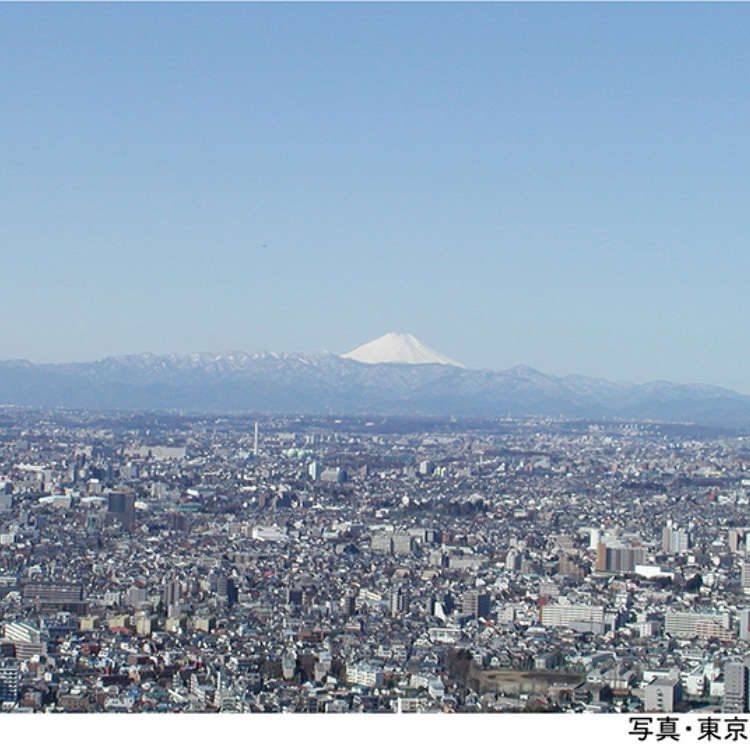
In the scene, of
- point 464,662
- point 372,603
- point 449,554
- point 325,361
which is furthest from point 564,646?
point 325,361

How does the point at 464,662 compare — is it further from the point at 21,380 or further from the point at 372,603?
the point at 21,380

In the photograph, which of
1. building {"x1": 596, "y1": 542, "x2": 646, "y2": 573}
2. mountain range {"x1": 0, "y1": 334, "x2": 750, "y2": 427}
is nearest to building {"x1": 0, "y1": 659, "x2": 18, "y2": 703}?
building {"x1": 596, "y1": 542, "x2": 646, "y2": 573}

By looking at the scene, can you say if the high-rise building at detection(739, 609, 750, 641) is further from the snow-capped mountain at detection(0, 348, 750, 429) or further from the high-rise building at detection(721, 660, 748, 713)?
the snow-capped mountain at detection(0, 348, 750, 429)

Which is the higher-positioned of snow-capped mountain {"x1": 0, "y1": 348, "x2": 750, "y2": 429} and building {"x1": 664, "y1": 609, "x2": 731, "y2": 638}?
snow-capped mountain {"x1": 0, "y1": 348, "x2": 750, "y2": 429}

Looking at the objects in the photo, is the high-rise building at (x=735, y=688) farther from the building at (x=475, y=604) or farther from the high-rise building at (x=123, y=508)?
the high-rise building at (x=123, y=508)

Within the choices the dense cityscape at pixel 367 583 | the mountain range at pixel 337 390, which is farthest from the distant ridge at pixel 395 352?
the dense cityscape at pixel 367 583

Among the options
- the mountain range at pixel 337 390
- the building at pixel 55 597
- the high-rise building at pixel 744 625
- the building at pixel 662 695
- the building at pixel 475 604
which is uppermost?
the mountain range at pixel 337 390
